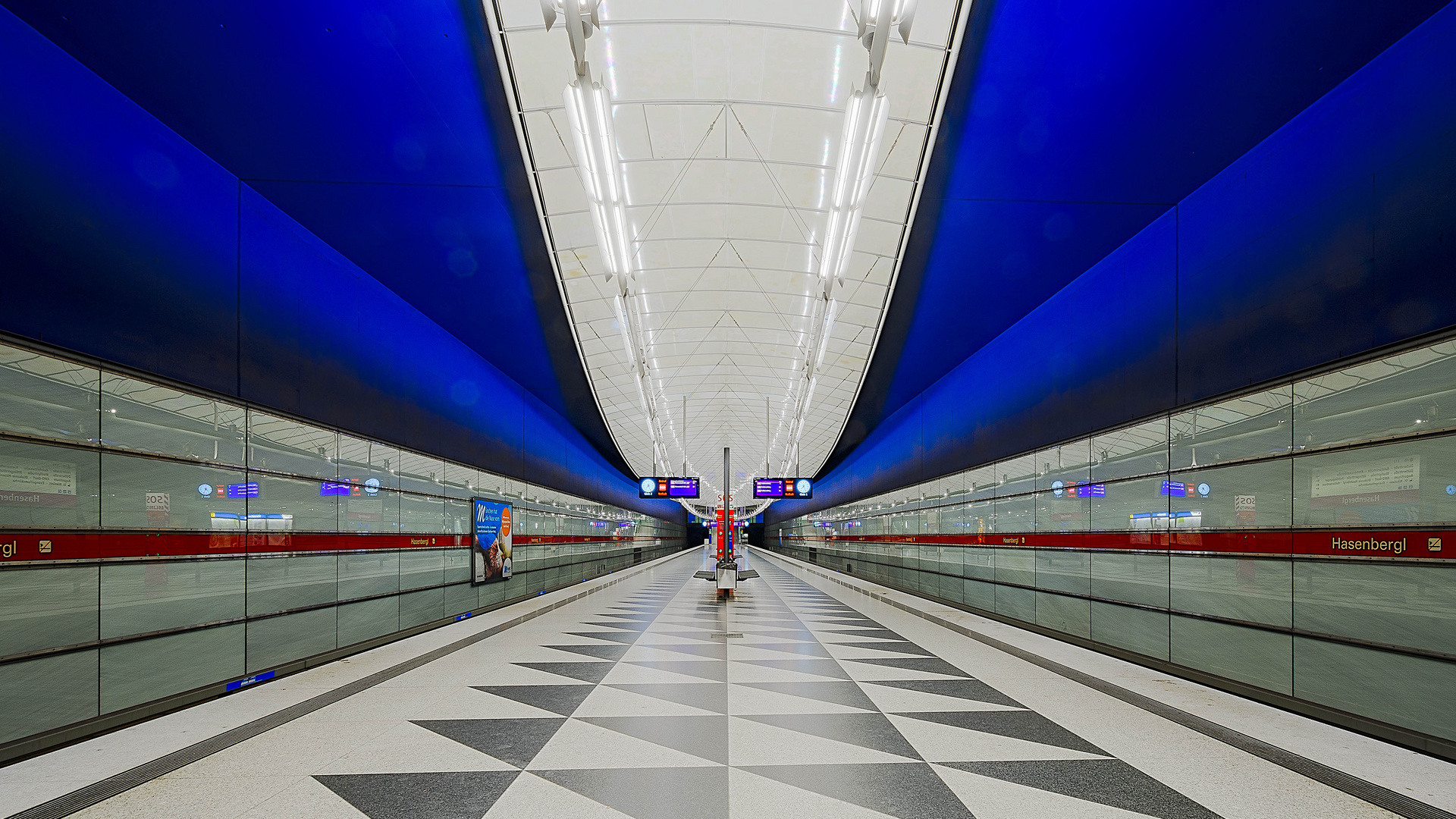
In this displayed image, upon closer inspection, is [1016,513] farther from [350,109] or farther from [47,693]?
[47,693]

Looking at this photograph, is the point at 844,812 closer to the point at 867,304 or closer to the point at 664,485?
the point at 867,304

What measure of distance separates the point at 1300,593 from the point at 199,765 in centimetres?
786

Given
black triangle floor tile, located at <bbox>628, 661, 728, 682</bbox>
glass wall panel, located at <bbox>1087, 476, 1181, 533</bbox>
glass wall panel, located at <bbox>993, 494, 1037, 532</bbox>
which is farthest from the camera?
glass wall panel, located at <bbox>993, 494, 1037, 532</bbox>

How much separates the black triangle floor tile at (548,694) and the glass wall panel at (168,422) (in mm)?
3160

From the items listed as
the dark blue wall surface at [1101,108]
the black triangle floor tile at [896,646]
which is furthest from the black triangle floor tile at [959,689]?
the dark blue wall surface at [1101,108]

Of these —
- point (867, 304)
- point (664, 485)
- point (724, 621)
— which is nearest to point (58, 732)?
point (724, 621)

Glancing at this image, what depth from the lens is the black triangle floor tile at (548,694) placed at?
7.01m

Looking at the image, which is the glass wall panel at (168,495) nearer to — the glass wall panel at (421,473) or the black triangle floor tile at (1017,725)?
the glass wall panel at (421,473)

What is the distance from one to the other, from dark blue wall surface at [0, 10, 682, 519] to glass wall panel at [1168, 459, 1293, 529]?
896 centimetres

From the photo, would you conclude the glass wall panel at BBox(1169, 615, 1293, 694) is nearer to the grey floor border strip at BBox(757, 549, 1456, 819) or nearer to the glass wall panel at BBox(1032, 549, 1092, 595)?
the grey floor border strip at BBox(757, 549, 1456, 819)

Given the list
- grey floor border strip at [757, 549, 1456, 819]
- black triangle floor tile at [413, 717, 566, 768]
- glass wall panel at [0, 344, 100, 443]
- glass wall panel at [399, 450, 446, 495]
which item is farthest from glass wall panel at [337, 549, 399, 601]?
grey floor border strip at [757, 549, 1456, 819]

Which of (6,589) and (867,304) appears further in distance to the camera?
(867,304)

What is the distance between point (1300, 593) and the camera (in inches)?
244

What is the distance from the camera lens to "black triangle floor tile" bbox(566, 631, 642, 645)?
37.6ft
